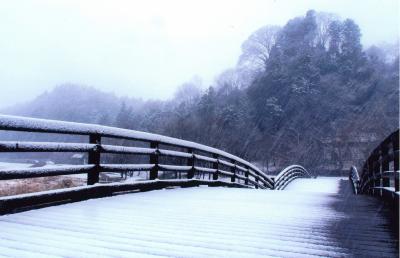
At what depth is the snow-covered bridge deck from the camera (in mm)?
2945

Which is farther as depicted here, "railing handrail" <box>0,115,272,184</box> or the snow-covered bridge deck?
"railing handrail" <box>0,115,272,184</box>

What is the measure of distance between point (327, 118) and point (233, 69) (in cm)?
3494

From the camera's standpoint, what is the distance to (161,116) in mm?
88625

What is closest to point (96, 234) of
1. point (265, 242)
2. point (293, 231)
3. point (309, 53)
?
point (265, 242)

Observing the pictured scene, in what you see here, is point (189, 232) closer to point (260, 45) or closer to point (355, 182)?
point (355, 182)

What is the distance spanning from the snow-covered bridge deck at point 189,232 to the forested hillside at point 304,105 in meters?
48.5

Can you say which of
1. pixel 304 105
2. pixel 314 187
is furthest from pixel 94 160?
pixel 304 105

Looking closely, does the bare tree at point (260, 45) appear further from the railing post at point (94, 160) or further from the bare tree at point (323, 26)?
the railing post at point (94, 160)

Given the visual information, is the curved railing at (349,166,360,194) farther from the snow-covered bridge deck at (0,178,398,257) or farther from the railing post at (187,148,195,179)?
the snow-covered bridge deck at (0,178,398,257)

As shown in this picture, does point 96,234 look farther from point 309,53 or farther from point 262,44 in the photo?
point 262,44

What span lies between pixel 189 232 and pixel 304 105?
65.3 meters

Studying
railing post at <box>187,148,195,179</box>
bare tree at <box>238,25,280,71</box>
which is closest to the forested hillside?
bare tree at <box>238,25,280,71</box>

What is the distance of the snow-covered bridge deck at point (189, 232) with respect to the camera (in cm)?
295

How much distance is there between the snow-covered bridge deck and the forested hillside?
48.5 m
